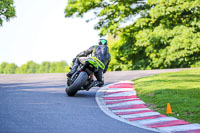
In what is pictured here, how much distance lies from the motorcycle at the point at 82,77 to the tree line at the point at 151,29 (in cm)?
1711

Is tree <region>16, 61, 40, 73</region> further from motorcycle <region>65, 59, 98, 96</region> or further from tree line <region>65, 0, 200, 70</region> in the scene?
motorcycle <region>65, 59, 98, 96</region>

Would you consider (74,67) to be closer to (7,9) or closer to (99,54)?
(99,54)

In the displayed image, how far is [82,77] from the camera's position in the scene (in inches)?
423

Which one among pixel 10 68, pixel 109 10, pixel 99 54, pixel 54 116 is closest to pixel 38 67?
pixel 10 68

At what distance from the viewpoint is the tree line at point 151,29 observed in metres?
27.2

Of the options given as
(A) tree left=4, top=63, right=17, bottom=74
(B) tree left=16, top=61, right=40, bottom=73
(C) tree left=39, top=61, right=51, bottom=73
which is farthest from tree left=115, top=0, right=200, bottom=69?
(B) tree left=16, top=61, right=40, bottom=73

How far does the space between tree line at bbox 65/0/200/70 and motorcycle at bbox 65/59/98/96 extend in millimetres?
17109

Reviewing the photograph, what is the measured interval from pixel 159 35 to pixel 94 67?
696 inches

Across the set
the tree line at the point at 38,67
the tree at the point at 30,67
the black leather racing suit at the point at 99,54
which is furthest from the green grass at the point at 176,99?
the tree at the point at 30,67

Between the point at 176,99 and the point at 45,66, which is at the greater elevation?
the point at 176,99

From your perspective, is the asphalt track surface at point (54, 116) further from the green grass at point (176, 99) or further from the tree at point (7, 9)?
the tree at point (7, 9)

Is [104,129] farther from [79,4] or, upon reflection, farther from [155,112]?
[79,4]

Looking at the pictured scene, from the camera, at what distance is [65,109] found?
29.4 feet

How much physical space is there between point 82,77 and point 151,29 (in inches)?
762
